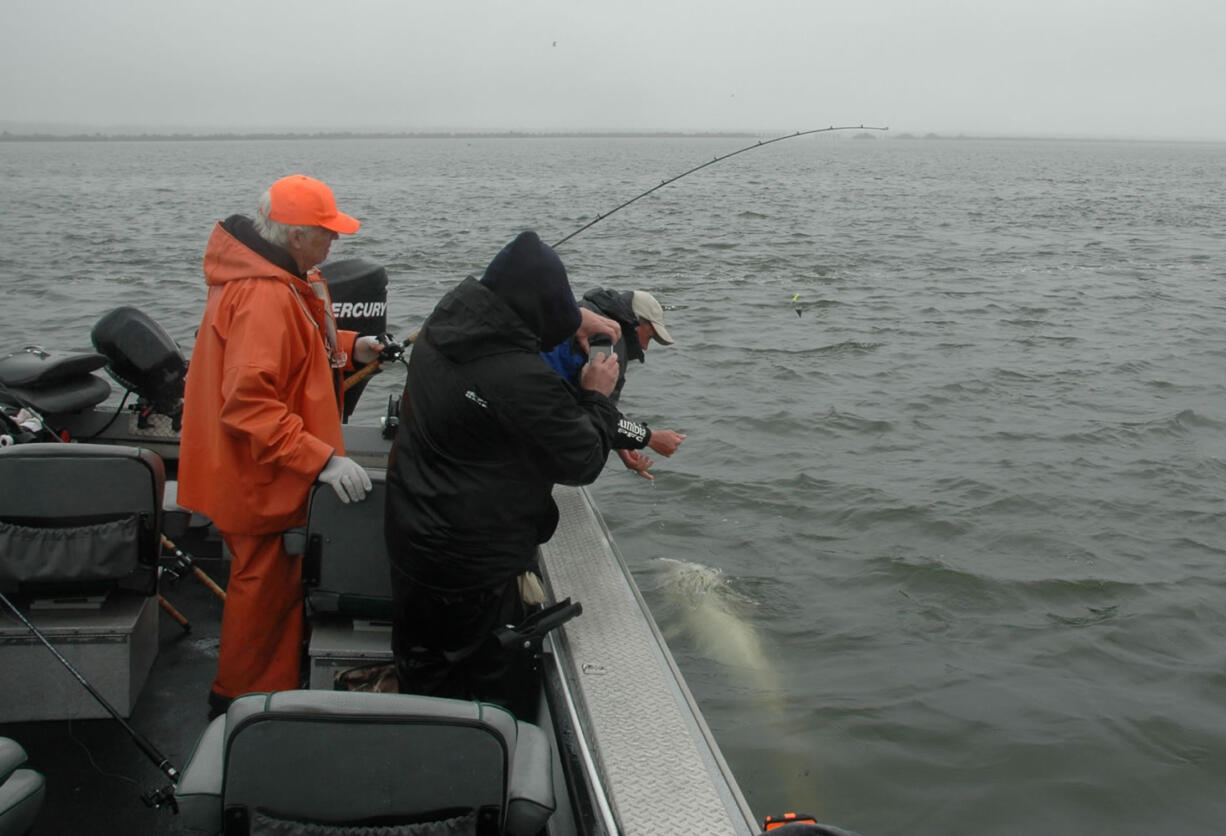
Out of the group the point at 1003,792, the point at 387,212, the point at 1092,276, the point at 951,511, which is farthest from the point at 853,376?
the point at 387,212

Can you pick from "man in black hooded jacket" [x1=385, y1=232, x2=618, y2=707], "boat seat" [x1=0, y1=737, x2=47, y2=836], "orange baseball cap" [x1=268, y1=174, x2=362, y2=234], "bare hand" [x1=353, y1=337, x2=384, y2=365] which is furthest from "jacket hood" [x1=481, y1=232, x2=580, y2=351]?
"bare hand" [x1=353, y1=337, x2=384, y2=365]

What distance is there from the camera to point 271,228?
3.30 metres

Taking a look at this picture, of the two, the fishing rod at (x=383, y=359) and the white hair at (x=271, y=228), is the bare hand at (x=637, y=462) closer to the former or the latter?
the fishing rod at (x=383, y=359)

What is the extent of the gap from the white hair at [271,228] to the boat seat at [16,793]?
164 cm

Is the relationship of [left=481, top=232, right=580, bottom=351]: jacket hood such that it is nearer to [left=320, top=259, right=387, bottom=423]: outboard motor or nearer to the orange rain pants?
the orange rain pants

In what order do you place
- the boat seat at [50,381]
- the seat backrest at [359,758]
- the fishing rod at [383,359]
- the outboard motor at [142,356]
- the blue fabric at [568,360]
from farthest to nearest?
the outboard motor at [142,356]
the boat seat at [50,381]
the fishing rod at [383,359]
the blue fabric at [568,360]
the seat backrest at [359,758]

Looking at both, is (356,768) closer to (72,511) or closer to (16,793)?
(16,793)

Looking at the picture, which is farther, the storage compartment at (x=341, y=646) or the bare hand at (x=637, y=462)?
the bare hand at (x=637, y=462)

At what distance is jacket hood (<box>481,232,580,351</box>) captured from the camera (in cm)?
281

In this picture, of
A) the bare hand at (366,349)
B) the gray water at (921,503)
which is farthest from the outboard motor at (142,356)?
the gray water at (921,503)

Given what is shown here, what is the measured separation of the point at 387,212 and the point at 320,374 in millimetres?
28537

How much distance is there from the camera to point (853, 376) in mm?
12430

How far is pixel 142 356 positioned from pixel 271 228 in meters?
2.32

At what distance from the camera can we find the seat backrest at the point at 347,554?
11.0 feet
